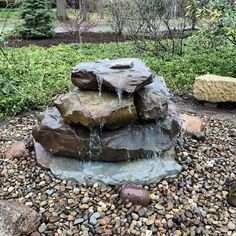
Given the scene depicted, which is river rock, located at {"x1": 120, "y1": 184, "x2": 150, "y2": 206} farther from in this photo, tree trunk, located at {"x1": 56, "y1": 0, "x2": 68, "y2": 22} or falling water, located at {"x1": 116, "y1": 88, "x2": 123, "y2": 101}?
tree trunk, located at {"x1": 56, "y1": 0, "x2": 68, "y2": 22}

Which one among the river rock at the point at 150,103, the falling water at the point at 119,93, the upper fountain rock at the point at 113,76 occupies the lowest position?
the river rock at the point at 150,103

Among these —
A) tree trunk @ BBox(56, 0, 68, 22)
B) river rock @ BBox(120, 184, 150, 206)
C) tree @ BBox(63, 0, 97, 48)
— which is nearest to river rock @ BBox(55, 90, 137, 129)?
river rock @ BBox(120, 184, 150, 206)

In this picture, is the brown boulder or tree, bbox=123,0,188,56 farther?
tree, bbox=123,0,188,56

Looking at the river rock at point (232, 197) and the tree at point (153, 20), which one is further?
the tree at point (153, 20)

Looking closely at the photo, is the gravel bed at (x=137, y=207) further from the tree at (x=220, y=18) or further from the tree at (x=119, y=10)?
the tree at (x=119, y=10)

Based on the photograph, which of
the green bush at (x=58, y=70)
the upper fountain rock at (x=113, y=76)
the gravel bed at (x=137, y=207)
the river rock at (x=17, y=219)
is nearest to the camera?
the river rock at (x=17, y=219)

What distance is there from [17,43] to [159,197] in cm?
840

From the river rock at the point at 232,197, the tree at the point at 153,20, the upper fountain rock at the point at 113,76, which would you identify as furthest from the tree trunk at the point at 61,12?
the river rock at the point at 232,197

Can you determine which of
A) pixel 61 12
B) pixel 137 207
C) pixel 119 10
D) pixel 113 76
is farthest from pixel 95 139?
pixel 61 12

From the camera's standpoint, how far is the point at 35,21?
11844 millimetres

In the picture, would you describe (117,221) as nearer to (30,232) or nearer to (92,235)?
(92,235)

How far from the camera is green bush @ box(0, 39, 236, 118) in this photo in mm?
5039

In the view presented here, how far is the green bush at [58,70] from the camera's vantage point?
5039 millimetres

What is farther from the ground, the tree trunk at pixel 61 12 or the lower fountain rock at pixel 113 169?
the lower fountain rock at pixel 113 169
